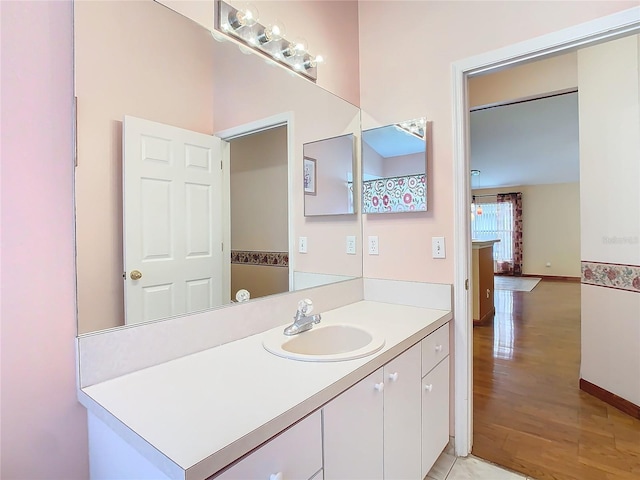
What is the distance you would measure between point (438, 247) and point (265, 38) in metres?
1.28

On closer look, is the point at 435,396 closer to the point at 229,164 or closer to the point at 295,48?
the point at 229,164

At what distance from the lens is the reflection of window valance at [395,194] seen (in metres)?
1.88

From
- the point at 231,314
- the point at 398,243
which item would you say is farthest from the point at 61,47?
the point at 398,243

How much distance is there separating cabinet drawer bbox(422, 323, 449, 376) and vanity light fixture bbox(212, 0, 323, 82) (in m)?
1.41

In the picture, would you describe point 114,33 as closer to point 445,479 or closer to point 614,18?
point 614,18

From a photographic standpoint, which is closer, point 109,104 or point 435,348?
point 109,104

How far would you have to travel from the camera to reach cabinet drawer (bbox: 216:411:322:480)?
0.75 meters

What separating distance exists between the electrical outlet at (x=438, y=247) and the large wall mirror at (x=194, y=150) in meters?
0.52

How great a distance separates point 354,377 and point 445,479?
3.45 ft

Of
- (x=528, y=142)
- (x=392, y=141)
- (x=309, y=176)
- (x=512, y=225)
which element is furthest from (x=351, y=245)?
(x=512, y=225)

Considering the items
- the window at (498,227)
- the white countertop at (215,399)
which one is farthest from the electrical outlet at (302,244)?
the window at (498,227)

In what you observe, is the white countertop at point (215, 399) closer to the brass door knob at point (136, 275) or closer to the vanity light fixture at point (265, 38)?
the brass door knob at point (136, 275)

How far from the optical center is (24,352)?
91 centimetres

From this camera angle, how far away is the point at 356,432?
107cm
